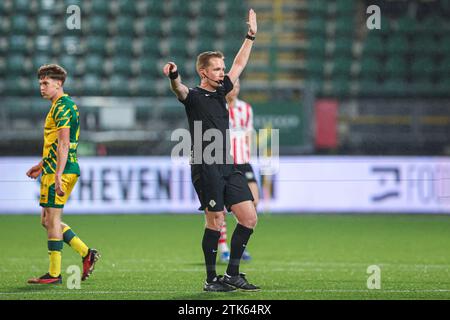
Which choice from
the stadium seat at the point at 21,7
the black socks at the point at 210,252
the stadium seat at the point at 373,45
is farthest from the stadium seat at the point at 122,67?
the black socks at the point at 210,252

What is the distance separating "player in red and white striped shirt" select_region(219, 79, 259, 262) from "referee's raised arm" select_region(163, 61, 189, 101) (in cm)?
283

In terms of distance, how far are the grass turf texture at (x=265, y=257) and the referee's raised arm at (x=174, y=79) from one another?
1.64 metres

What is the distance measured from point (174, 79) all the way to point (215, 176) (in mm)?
959

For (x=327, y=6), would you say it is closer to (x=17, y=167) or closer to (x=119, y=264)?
(x=17, y=167)

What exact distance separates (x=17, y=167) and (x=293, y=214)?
5256mm

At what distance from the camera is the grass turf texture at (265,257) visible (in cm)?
793

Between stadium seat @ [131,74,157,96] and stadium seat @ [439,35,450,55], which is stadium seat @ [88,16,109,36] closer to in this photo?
stadium seat @ [131,74,157,96]

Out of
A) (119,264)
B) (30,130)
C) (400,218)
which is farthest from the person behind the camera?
(30,130)

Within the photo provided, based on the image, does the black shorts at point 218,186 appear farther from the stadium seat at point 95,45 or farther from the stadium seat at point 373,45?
the stadium seat at point 373,45

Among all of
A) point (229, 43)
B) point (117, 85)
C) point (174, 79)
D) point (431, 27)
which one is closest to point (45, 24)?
point (117, 85)

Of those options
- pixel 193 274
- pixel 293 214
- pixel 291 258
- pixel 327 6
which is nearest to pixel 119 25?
pixel 327 6

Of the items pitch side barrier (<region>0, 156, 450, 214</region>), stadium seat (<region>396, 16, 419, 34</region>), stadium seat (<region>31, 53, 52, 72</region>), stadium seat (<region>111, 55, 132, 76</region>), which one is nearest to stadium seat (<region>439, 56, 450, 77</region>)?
stadium seat (<region>396, 16, 419, 34</region>)

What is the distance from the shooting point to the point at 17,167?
17.6 meters

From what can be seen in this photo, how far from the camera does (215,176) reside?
7.91m
